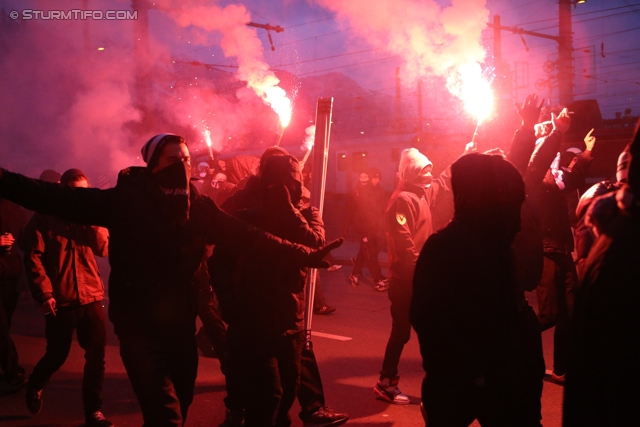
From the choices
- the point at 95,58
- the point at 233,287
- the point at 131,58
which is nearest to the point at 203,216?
the point at 233,287

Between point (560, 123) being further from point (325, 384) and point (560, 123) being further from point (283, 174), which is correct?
point (325, 384)

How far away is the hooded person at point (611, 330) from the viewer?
6.19 ft

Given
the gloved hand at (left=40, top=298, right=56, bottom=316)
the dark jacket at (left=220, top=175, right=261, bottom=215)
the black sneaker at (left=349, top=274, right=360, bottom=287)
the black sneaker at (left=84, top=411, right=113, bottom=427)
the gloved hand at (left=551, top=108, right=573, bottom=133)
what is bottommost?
the black sneaker at (left=349, top=274, right=360, bottom=287)

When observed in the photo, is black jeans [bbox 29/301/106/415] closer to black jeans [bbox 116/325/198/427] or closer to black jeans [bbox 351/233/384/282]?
black jeans [bbox 116/325/198/427]

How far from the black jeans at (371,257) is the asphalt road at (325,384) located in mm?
2614

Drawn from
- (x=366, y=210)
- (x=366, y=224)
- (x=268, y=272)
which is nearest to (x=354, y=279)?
(x=366, y=224)

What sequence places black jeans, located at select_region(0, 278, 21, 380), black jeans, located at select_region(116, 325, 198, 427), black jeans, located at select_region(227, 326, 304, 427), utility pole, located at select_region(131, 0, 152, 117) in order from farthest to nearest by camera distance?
utility pole, located at select_region(131, 0, 152, 117)
black jeans, located at select_region(0, 278, 21, 380)
black jeans, located at select_region(227, 326, 304, 427)
black jeans, located at select_region(116, 325, 198, 427)

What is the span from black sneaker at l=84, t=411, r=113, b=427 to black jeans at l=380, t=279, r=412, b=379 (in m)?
2.28

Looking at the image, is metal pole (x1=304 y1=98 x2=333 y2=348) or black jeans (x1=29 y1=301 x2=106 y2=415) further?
black jeans (x1=29 y1=301 x2=106 y2=415)

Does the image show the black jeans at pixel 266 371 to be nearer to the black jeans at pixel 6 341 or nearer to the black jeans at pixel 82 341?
the black jeans at pixel 82 341

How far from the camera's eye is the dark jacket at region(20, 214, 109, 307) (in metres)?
4.86

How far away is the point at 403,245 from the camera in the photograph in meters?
4.82

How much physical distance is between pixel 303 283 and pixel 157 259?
1.03m

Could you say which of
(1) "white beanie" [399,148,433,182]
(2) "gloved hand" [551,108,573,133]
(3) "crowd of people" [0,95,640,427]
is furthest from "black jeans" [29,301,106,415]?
(2) "gloved hand" [551,108,573,133]
